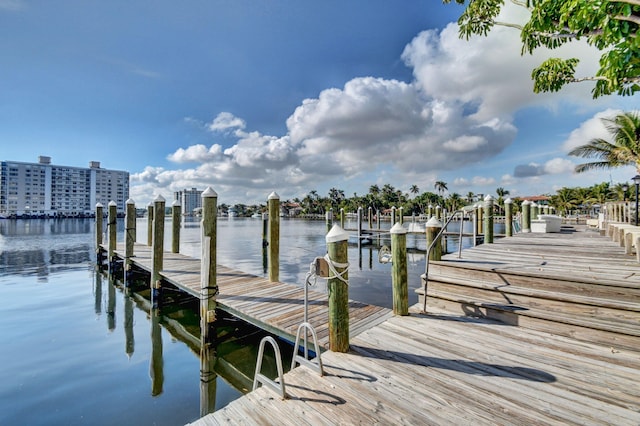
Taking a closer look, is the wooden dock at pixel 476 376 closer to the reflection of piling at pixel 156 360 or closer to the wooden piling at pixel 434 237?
the wooden piling at pixel 434 237

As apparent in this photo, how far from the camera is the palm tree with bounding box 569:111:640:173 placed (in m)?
14.0

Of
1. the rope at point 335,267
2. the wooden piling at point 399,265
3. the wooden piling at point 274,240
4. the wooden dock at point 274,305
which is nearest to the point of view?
the rope at point 335,267

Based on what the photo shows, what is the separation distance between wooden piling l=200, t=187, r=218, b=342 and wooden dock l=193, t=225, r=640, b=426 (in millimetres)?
3476

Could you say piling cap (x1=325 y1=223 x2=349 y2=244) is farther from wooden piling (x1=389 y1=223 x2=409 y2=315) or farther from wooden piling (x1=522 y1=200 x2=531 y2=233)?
wooden piling (x1=522 y1=200 x2=531 y2=233)

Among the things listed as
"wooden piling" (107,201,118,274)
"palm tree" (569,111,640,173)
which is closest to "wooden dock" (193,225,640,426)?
"wooden piling" (107,201,118,274)

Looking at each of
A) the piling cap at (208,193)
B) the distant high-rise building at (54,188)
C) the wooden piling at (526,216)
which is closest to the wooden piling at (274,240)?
the piling cap at (208,193)

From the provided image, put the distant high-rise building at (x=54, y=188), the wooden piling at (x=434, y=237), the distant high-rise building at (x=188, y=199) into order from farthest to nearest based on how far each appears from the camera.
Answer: the distant high-rise building at (x=188, y=199)
the distant high-rise building at (x=54, y=188)
the wooden piling at (x=434, y=237)

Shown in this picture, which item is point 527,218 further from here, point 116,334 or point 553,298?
point 116,334

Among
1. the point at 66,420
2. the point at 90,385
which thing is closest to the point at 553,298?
the point at 66,420

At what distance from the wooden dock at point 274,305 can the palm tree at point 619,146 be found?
17.0 m

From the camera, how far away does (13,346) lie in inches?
232

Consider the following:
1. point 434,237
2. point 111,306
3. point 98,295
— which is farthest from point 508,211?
point 98,295

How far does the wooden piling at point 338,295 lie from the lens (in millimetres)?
3367

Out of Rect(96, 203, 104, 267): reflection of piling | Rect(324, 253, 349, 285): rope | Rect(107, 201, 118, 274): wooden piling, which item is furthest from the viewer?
Rect(96, 203, 104, 267): reflection of piling
